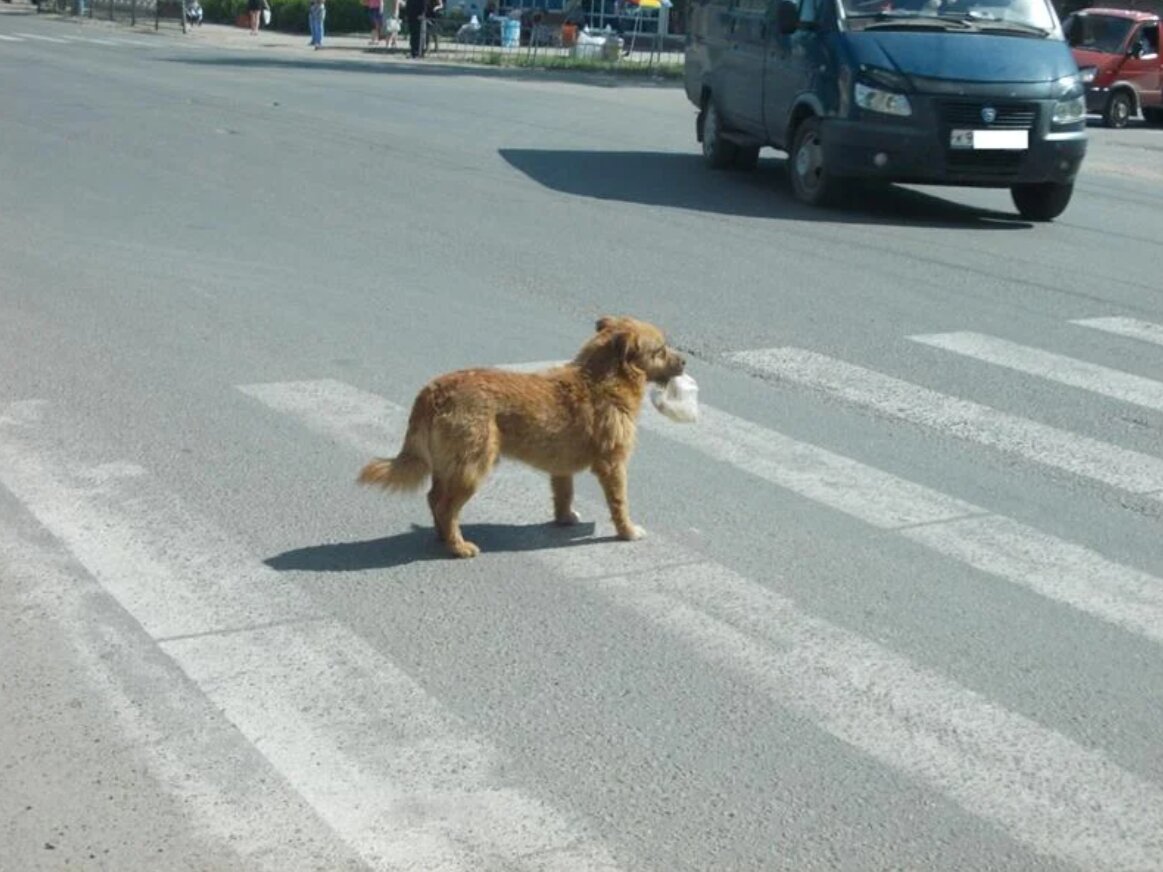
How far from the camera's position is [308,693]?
536 centimetres

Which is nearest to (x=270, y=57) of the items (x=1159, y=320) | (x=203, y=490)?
(x=1159, y=320)

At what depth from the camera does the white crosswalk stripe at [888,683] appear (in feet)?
15.3

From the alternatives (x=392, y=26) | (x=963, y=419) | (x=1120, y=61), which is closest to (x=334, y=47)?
(x=392, y=26)

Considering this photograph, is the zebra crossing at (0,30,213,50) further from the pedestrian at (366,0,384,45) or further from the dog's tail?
the dog's tail

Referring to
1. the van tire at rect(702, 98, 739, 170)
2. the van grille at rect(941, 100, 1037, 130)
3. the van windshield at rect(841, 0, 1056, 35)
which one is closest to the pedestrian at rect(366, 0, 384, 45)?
the van tire at rect(702, 98, 739, 170)

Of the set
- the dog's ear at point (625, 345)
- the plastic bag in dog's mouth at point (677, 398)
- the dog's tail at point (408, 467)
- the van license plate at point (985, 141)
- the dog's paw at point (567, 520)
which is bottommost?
the dog's paw at point (567, 520)

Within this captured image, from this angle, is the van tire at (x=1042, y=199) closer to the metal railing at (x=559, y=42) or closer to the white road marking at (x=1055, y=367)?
the white road marking at (x=1055, y=367)

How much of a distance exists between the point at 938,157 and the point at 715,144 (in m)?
3.96

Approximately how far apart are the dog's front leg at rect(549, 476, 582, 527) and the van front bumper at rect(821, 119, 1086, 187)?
28.6ft

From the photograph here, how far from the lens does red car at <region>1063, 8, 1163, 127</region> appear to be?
3027 cm

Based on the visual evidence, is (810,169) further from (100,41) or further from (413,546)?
(100,41)

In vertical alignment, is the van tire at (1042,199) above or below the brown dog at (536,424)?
below

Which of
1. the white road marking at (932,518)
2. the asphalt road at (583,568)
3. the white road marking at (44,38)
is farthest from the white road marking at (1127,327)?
the white road marking at (44,38)

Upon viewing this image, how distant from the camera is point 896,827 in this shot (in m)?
4.58
